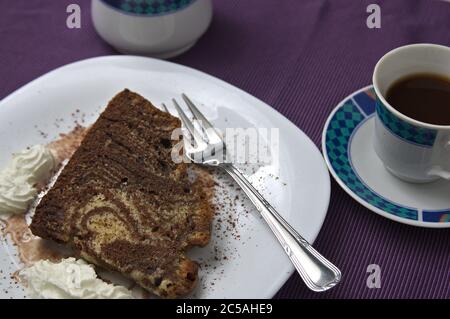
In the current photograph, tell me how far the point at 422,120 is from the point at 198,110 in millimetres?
474

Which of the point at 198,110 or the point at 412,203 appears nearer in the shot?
the point at 412,203

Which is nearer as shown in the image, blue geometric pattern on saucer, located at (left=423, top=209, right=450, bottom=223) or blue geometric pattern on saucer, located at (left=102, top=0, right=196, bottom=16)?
blue geometric pattern on saucer, located at (left=423, top=209, right=450, bottom=223)

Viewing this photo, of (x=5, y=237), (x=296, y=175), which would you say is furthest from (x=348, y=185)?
(x=5, y=237)

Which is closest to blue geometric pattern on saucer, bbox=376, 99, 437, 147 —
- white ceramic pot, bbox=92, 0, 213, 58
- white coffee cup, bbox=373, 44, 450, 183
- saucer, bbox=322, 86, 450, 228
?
Answer: white coffee cup, bbox=373, 44, 450, 183

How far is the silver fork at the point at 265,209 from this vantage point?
3.81 feet

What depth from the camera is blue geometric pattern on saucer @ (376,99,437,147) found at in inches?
47.6

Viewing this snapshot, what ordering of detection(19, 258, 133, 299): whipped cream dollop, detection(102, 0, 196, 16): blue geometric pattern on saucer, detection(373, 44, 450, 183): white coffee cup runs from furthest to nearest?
1. detection(102, 0, 196, 16): blue geometric pattern on saucer
2. detection(373, 44, 450, 183): white coffee cup
3. detection(19, 258, 133, 299): whipped cream dollop

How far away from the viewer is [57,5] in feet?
5.77

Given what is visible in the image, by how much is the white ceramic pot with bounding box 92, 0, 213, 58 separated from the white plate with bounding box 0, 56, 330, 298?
76mm

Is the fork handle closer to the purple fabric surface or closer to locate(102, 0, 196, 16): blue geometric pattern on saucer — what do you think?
the purple fabric surface

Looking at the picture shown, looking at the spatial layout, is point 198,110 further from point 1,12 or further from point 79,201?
point 1,12

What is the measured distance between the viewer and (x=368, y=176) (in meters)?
1.34

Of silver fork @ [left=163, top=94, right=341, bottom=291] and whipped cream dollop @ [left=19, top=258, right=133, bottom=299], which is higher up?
silver fork @ [left=163, top=94, right=341, bottom=291]

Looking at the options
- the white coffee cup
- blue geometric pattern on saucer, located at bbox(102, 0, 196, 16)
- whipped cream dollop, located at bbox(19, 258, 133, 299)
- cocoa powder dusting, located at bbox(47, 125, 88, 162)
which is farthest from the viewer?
blue geometric pattern on saucer, located at bbox(102, 0, 196, 16)
